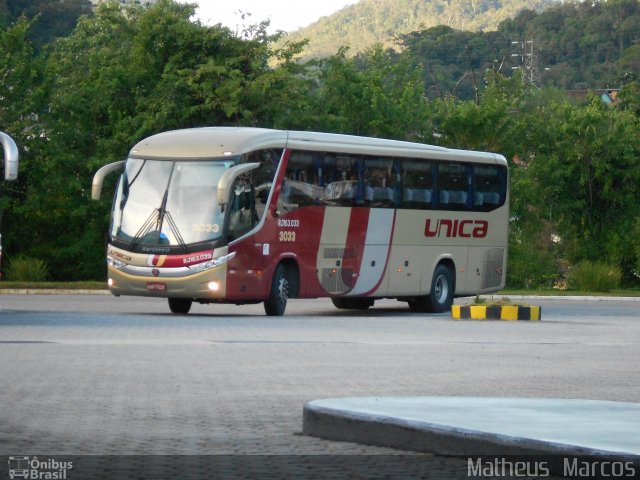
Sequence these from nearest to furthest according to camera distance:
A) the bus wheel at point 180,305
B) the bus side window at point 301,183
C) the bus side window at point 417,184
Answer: the bus side window at point 301,183
the bus wheel at point 180,305
the bus side window at point 417,184

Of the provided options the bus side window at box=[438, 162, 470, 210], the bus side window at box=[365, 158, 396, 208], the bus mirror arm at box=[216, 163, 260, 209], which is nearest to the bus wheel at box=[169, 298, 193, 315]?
the bus mirror arm at box=[216, 163, 260, 209]

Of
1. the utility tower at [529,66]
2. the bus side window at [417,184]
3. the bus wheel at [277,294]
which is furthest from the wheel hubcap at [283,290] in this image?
the utility tower at [529,66]

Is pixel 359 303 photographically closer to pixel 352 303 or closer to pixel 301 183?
pixel 352 303

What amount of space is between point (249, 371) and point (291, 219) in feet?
46.4

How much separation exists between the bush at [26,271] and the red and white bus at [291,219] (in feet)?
46.5

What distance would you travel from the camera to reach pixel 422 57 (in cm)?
15138

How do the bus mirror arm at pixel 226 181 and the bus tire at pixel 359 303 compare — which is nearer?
the bus mirror arm at pixel 226 181

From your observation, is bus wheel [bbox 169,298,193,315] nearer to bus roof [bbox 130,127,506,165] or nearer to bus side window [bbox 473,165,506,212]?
bus roof [bbox 130,127,506,165]

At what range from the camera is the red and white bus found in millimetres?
27562

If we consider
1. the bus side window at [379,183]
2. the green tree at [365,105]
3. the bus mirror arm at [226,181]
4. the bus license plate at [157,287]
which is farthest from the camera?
the green tree at [365,105]

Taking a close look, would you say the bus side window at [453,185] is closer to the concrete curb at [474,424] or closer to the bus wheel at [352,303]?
the bus wheel at [352,303]

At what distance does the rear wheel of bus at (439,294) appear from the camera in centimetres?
3291

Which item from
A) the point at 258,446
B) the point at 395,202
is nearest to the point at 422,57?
the point at 395,202

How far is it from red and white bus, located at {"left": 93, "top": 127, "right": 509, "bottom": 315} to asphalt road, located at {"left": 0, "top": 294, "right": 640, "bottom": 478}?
1014 mm
